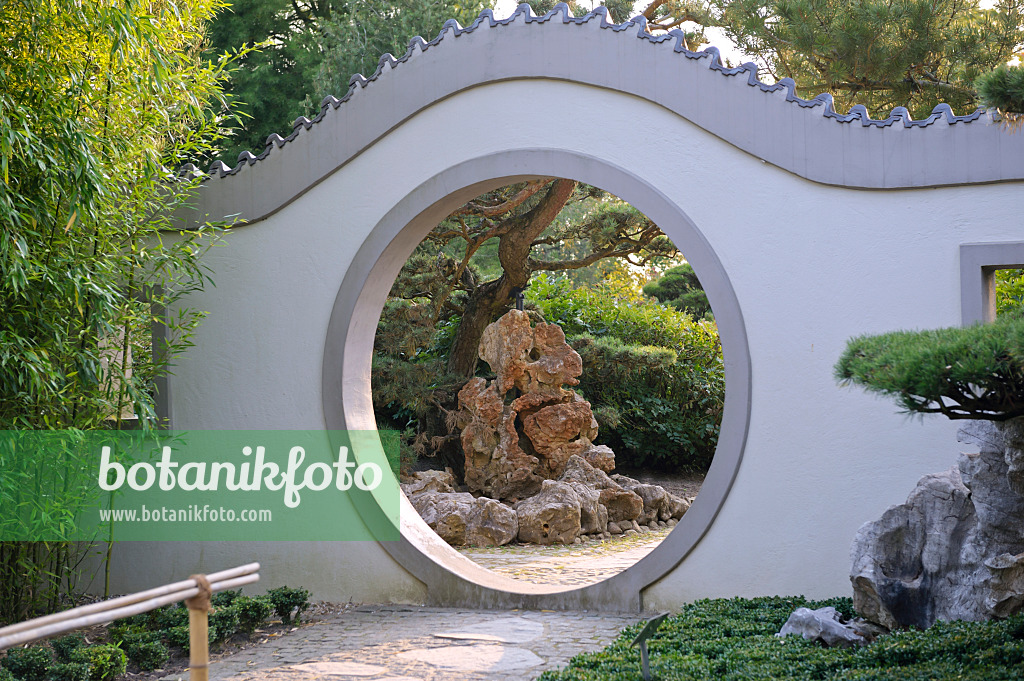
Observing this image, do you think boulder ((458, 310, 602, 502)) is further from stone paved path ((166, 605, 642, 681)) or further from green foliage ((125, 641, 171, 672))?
green foliage ((125, 641, 171, 672))

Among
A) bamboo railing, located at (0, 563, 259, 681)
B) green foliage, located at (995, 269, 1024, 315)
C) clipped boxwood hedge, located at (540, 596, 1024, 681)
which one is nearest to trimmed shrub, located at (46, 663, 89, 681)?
bamboo railing, located at (0, 563, 259, 681)

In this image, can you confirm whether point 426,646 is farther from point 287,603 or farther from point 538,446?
point 538,446

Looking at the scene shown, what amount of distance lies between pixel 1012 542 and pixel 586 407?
5319 mm

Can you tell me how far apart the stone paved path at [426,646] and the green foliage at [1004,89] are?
8.98ft

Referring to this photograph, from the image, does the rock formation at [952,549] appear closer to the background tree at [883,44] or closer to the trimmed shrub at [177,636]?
the trimmed shrub at [177,636]

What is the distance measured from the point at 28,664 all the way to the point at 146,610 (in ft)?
7.70

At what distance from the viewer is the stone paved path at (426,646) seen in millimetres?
4055

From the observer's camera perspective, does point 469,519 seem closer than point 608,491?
Yes

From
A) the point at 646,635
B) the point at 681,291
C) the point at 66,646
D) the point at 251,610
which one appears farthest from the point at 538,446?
the point at 681,291

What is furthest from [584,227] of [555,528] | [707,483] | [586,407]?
[707,483]

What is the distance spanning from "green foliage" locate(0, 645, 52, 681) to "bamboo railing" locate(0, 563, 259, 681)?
205 cm

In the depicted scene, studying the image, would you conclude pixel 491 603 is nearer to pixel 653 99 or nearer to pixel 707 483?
pixel 707 483

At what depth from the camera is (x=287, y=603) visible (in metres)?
5.05

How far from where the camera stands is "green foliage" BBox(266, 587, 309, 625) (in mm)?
5039
